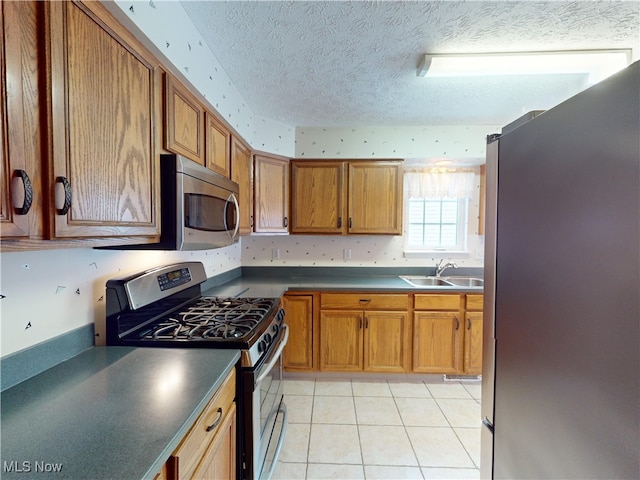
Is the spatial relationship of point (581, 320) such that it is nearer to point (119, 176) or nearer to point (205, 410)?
point (205, 410)

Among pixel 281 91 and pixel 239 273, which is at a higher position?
pixel 281 91

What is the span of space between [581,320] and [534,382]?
237 mm

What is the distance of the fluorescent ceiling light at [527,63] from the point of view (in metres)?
1.61

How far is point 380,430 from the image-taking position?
1.91 metres

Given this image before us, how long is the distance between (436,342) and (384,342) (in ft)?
1.50

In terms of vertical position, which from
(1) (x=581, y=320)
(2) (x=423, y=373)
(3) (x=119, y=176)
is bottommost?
(2) (x=423, y=373)

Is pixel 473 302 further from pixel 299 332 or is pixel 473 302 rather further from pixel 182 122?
pixel 182 122

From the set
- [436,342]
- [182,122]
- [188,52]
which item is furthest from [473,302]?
[188,52]

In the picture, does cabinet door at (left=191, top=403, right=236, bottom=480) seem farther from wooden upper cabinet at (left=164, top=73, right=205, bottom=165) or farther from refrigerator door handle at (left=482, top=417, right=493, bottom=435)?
wooden upper cabinet at (left=164, top=73, right=205, bottom=165)

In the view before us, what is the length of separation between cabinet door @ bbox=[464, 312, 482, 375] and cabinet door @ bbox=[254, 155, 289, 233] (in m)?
1.87

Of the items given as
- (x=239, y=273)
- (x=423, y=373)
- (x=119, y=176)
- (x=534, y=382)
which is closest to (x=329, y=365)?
(x=423, y=373)

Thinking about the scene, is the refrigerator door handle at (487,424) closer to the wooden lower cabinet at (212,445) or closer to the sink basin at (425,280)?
the wooden lower cabinet at (212,445)

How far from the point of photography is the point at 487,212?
3.11 ft

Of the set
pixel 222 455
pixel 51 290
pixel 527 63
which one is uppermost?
pixel 527 63
